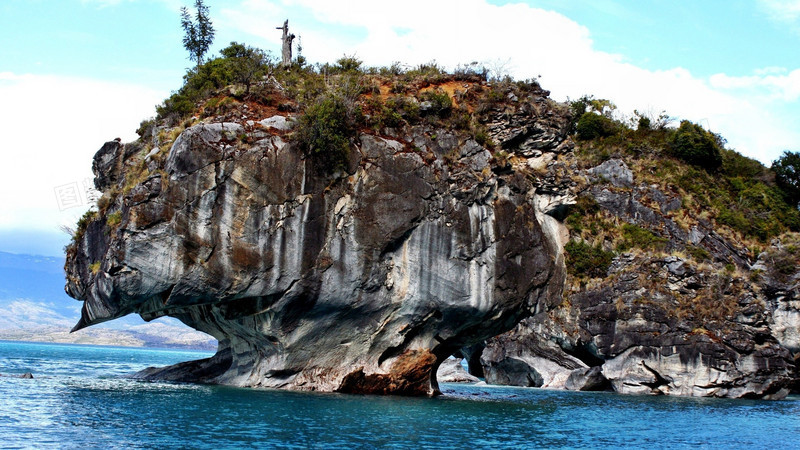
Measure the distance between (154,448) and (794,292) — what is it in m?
45.0

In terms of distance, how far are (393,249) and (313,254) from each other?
4265 millimetres

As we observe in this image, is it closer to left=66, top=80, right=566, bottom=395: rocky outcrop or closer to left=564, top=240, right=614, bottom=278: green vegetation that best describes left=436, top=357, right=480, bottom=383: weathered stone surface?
left=564, top=240, right=614, bottom=278: green vegetation

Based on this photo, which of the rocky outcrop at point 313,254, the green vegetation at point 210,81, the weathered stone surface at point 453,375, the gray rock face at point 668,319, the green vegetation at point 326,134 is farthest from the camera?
the weathered stone surface at point 453,375

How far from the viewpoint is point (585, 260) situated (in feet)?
160

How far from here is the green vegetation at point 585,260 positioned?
48969 millimetres

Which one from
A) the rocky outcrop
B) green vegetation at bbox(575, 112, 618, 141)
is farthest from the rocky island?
green vegetation at bbox(575, 112, 618, 141)

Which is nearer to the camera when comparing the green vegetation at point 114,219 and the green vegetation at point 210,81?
the green vegetation at point 114,219

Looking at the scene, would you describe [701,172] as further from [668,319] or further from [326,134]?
[326,134]

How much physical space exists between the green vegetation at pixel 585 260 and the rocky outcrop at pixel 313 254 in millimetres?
8444

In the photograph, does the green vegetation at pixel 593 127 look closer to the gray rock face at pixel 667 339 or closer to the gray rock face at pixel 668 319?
the gray rock face at pixel 668 319

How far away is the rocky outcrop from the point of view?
33.5m

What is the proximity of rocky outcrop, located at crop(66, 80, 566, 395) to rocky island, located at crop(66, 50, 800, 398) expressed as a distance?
10 centimetres

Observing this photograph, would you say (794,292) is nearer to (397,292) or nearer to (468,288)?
(468,288)

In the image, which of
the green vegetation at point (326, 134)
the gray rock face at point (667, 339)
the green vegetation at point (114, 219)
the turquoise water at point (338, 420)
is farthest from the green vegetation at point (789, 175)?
the green vegetation at point (114, 219)
